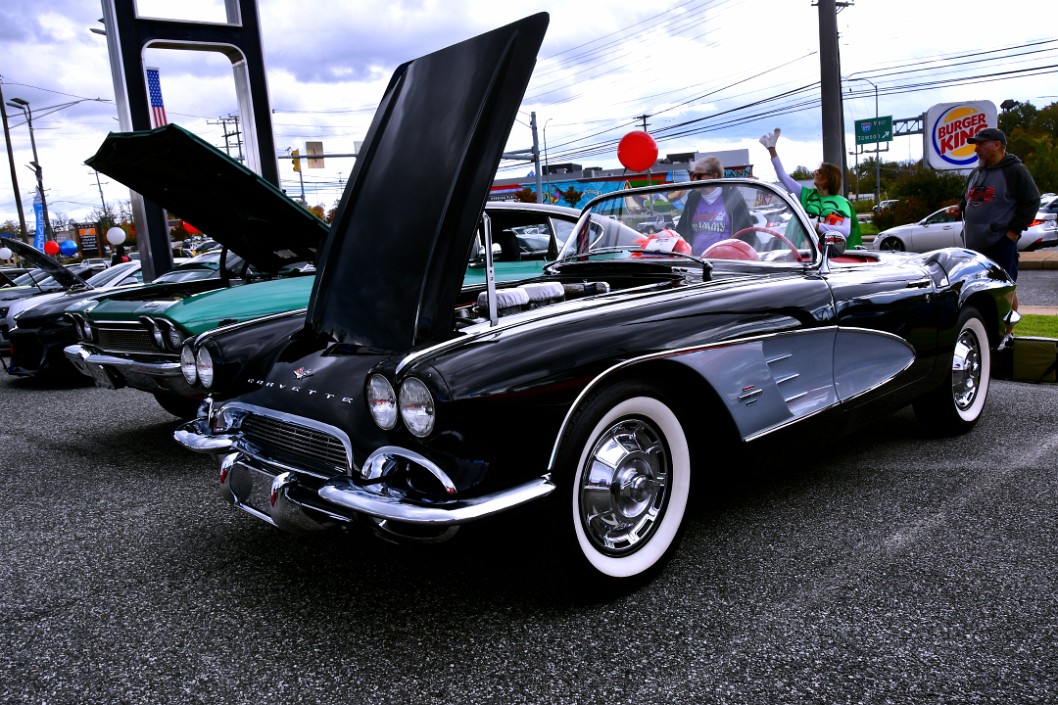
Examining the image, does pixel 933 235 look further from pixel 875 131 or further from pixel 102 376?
pixel 875 131

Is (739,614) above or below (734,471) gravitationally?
below

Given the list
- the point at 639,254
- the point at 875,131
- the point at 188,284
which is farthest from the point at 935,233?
the point at 875,131

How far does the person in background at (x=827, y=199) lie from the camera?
5.27 m

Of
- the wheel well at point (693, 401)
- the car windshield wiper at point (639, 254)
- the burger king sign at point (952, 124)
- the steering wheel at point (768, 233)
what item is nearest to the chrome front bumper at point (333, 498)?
the wheel well at point (693, 401)

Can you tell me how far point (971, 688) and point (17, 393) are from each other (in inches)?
303

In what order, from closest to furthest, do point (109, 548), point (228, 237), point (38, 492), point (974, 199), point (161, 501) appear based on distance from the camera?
1. point (109, 548)
2. point (161, 501)
3. point (38, 492)
4. point (228, 237)
5. point (974, 199)

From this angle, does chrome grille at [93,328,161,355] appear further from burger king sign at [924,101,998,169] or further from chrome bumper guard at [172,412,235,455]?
burger king sign at [924,101,998,169]

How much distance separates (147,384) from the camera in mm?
4461

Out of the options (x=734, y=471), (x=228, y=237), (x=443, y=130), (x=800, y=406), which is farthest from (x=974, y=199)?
(x=228, y=237)

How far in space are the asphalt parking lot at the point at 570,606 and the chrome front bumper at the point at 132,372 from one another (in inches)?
33.0

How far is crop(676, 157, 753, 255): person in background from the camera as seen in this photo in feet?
11.8

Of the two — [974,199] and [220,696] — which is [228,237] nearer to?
[220,696]

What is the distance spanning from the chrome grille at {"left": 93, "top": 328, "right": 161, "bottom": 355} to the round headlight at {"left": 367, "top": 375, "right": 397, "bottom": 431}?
2903mm

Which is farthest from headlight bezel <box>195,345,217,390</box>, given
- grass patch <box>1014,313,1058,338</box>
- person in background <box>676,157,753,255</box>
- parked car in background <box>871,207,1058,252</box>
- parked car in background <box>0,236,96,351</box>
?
parked car in background <box>871,207,1058,252</box>
